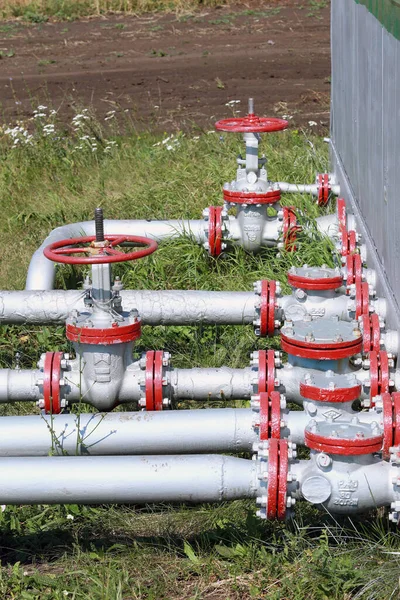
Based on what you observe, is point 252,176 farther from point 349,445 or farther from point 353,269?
point 349,445

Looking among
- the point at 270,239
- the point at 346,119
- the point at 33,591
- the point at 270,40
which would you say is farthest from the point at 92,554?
the point at 270,40

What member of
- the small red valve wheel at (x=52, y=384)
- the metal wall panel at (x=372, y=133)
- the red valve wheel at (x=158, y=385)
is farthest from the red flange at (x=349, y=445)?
the small red valve wheel at (x=52, y=384)

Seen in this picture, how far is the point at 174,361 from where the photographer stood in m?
4.14

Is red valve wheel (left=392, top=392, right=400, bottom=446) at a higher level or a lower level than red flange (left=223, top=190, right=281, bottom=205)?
lower

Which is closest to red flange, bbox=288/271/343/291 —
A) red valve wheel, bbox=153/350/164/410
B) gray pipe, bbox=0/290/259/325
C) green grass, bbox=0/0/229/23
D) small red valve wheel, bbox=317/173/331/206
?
gray pipe, bbox=0/290/259/325

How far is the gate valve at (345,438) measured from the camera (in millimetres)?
2568

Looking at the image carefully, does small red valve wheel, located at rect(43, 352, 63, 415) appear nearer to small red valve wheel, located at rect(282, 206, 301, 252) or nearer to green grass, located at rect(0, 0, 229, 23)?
small red valve wheel, located at rect(282, 206, 301, 252)

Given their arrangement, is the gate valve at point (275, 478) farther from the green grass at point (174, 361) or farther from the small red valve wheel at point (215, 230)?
the small red valve wheel at point (215, 230)

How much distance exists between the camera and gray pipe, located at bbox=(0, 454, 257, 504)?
2.59 metres

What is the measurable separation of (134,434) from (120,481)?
1.08 feet

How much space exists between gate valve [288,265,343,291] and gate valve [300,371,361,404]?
2.77 ft

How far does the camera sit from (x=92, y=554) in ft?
9.11

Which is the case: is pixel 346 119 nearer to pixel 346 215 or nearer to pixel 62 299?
pixel 346 215

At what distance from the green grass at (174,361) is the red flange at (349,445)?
9.7 inches
